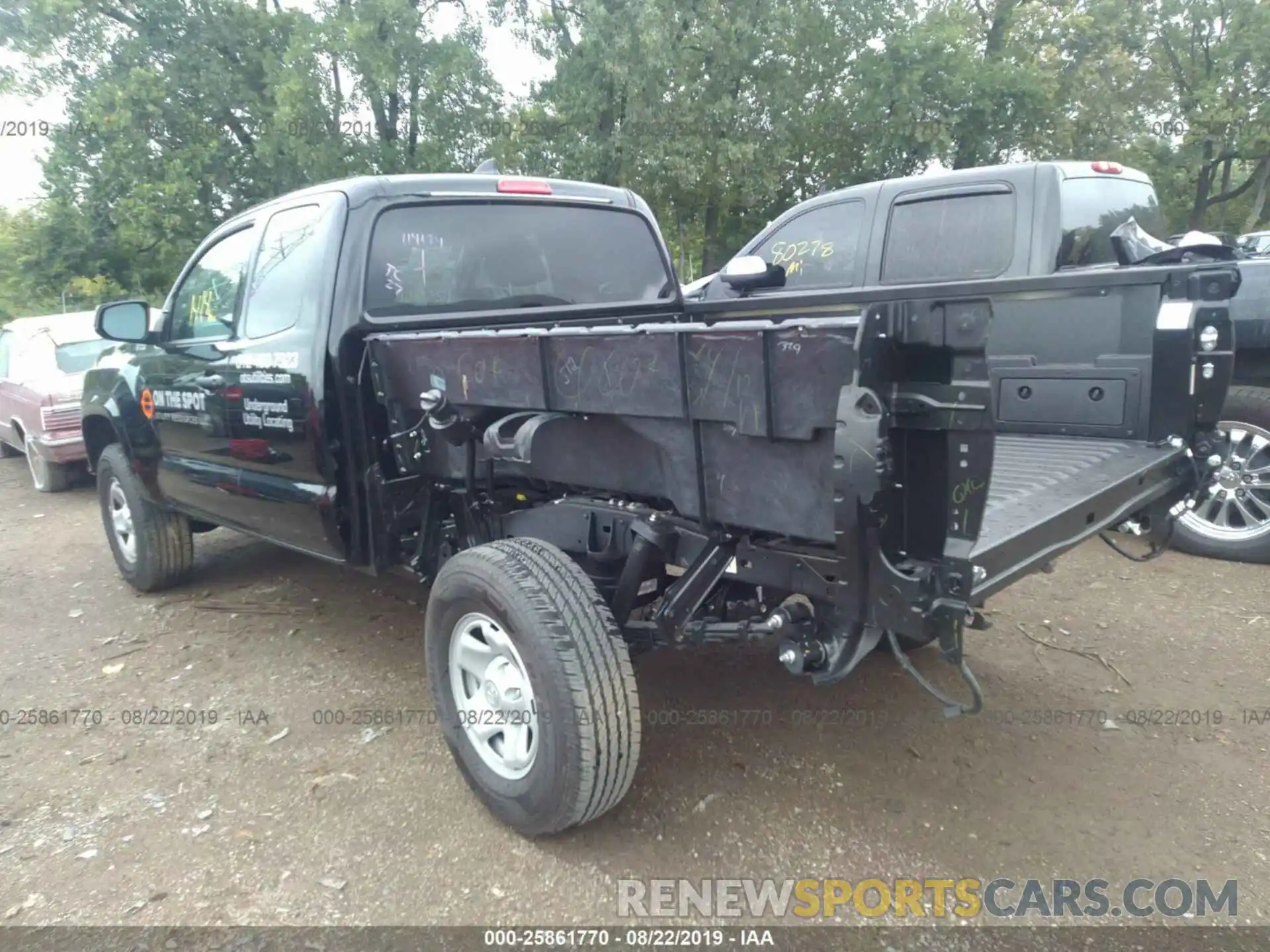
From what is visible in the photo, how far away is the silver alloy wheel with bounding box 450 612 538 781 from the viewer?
264 cm

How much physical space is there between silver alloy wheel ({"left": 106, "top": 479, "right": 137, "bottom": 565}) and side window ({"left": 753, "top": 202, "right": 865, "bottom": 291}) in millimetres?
3988

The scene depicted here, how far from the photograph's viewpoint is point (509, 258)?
3734mm

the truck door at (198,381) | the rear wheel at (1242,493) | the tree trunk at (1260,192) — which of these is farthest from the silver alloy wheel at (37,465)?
the tree trunk at (1260,192)

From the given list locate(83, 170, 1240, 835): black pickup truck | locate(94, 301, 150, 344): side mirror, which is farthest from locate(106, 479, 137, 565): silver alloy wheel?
locate(94, 301, 150, 344): side mirror

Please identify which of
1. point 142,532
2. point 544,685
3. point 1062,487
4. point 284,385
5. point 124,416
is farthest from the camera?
point 142,532

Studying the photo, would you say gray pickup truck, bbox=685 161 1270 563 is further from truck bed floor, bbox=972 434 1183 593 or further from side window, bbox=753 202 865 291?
truck bed floor, bbox=972 434 1183 593

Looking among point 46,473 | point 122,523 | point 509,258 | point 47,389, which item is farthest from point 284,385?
point 46,473

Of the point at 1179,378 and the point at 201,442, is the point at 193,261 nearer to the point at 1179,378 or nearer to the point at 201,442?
the point at 201,442

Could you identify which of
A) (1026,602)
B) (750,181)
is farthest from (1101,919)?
(750,181)

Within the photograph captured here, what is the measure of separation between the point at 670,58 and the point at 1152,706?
11976 mm

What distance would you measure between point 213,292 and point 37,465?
17.7ft

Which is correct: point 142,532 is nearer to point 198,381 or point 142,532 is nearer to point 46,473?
point 198,381

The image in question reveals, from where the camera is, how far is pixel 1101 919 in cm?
235

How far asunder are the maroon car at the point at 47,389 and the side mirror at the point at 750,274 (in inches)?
246
